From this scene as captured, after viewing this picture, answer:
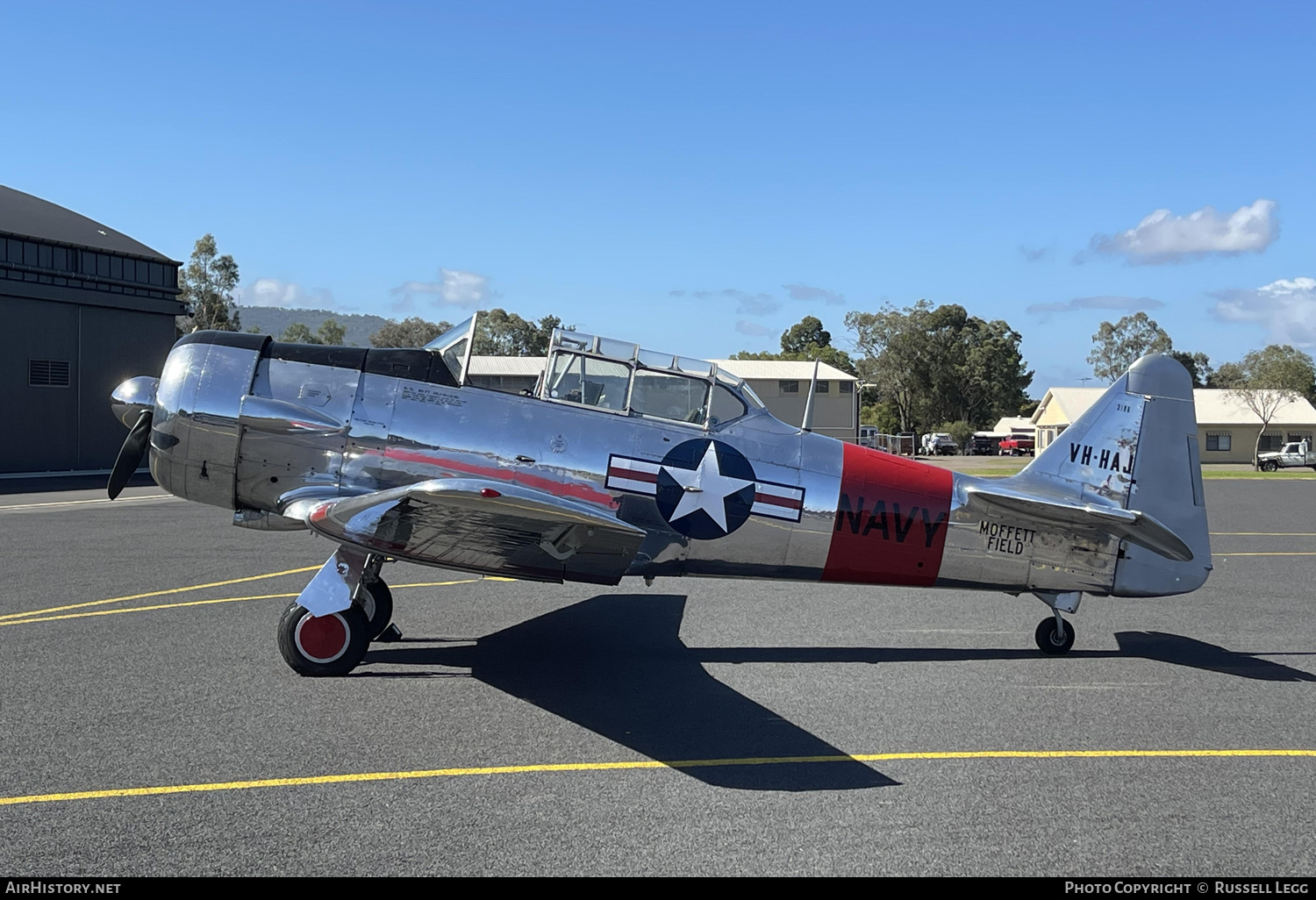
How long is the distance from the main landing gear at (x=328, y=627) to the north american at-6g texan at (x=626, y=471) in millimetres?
22

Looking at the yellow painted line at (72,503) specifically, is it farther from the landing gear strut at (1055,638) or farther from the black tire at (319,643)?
the landing gear strut at (1055,638)

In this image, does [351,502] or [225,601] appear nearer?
[351,502]

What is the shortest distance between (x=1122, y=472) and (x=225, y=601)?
8.76 metres

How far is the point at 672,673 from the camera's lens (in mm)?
7219

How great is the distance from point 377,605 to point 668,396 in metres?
3.06

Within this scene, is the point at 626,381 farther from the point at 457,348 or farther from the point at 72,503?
the point at 72,503

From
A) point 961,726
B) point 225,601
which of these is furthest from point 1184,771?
point 225,601

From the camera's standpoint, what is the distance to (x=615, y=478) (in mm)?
7414

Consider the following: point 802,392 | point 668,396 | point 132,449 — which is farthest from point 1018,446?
point 132,449

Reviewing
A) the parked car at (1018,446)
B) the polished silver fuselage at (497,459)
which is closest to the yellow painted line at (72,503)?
the polished silver fuselage at (497,459)

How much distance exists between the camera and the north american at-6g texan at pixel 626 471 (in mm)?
7398

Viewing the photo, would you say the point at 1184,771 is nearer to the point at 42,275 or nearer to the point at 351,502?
the point at 351,502

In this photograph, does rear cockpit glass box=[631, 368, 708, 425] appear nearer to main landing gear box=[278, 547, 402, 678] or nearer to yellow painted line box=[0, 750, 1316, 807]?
main landing gear box=[278, 547, 402, 678]
